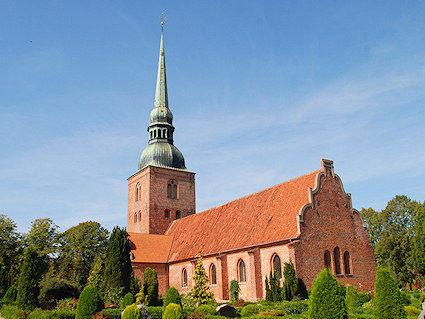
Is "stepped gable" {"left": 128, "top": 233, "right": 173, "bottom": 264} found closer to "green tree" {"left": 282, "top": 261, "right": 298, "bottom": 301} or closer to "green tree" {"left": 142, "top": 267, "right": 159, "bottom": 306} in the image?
"green tree" {"left": 142, "top": 267, "right": 159, "bottom": 306}

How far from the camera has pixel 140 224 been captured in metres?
48.0

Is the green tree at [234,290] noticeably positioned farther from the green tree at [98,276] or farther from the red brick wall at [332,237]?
the green tree at [98,276]

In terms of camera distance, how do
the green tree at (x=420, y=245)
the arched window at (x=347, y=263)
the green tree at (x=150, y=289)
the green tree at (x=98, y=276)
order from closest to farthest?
the green tree at (x=150, y=289)
the arched window at (x=347, y=263)
the green tree at (x=98, y=276)
the green tree at (x=420, y=245)

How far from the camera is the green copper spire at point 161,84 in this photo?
166ft

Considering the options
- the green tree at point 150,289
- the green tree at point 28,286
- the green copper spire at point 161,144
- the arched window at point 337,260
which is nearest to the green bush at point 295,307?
the arched window at point 337,260

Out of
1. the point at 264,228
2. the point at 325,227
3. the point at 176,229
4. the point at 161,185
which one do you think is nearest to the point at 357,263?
the point at 325,227

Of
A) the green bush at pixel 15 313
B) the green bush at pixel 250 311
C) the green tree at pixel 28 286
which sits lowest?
the green bush at pixel 250 311

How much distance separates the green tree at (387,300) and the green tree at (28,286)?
18149 mm

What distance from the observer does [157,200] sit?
47.2 meters

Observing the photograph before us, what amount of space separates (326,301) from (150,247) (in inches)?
1180

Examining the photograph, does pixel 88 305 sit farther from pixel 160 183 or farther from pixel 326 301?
pixel 160 183

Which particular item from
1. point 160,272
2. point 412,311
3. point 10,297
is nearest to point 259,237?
point 160,272

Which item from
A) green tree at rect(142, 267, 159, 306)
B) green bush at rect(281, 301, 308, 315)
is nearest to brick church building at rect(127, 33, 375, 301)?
green bush at rect(281, 301, 308, 315)

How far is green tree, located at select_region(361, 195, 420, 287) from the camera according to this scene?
169 feet
